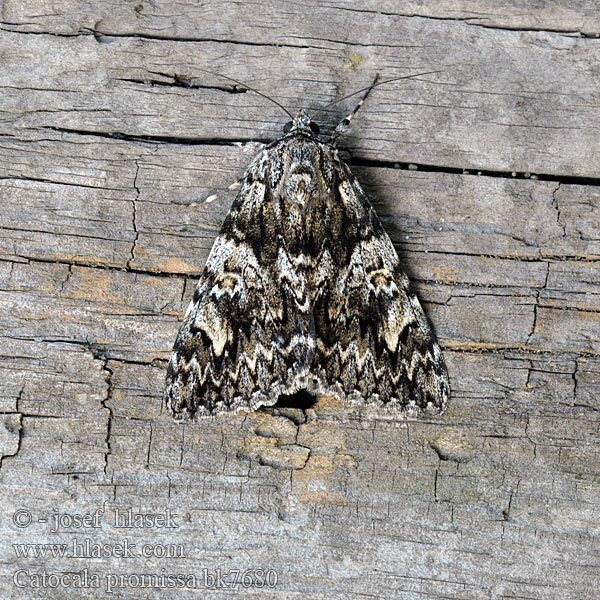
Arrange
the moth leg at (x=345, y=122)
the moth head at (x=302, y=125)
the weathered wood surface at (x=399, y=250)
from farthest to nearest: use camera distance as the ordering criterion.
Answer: the moth leg at (x=345, y=122) < the moth head at (x=302, y=125) < the weathered wood surface at (x=399, y=250)

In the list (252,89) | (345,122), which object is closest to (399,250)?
(345,122)

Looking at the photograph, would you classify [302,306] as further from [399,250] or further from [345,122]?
[345,122]

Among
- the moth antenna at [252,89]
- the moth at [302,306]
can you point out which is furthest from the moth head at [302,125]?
the moth antenna at [252,89]

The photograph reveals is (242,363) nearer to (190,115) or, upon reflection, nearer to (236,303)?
(236,303)

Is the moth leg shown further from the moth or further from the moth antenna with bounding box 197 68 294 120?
the moth antenna with bounding box 197 68 294 120

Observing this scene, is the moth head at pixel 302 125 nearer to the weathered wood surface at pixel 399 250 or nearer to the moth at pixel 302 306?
the moth at pixel 302 306

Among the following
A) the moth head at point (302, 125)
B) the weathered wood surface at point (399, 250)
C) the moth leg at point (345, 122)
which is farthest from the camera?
the moth leg at point (345, 122)

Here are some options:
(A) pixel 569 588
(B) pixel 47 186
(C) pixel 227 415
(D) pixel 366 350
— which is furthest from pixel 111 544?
(A) pixel 569 588
